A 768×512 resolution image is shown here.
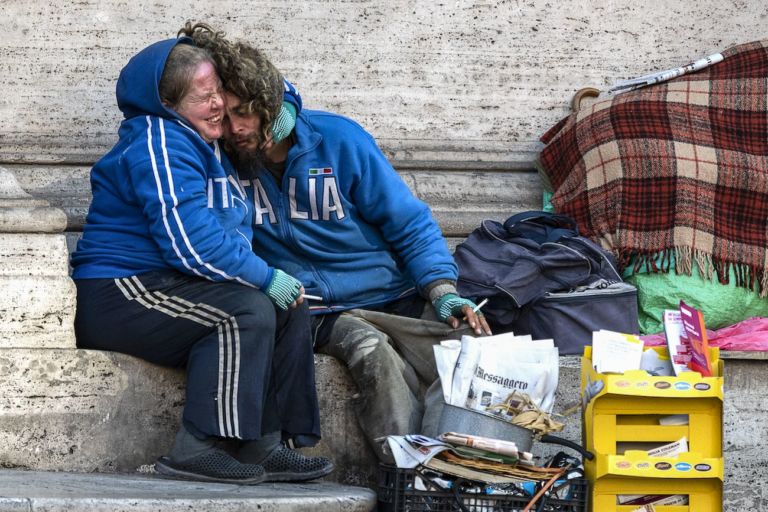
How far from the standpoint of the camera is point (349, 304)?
4.73 m

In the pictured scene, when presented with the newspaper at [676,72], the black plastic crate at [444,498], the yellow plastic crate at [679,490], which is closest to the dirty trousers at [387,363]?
the black plastic crate at [444,498]

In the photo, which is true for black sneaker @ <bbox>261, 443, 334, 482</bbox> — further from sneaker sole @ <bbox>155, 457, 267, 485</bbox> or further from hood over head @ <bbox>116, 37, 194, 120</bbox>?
hood over head @ <bbox>116, 37, 194, 120</bbox>

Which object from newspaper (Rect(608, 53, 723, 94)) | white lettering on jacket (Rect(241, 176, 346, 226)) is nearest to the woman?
white lettering on jacket (Rect(241, 176, 346, 226))

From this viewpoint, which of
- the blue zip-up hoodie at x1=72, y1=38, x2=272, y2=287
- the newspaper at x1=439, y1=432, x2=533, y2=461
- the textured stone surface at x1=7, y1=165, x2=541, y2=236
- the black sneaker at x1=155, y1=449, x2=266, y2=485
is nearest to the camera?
the newspaper at x1=439, y1=432, x2=533, y2=461

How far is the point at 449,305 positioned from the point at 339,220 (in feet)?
1.57

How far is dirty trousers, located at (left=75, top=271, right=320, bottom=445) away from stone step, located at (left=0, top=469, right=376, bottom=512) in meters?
0.20

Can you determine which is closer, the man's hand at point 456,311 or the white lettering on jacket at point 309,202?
the man's hand at point 456,311

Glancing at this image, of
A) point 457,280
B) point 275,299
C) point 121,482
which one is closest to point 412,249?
point 457,280

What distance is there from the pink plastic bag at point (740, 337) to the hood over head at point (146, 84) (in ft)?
6.05

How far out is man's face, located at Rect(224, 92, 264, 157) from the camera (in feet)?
14.4

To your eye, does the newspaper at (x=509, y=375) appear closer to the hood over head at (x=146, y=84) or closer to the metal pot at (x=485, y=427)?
the metal pot at (x=485, y=427)

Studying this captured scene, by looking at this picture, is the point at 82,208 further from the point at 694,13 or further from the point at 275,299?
the point at 694,13

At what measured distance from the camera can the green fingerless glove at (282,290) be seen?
13.8 feet

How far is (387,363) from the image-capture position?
4.41 meters
